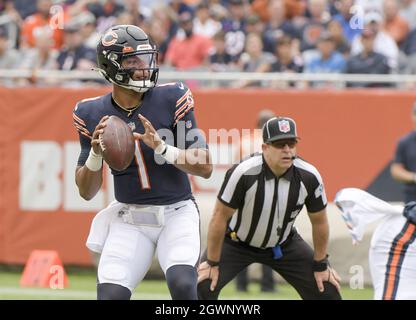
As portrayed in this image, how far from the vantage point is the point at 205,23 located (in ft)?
46.3

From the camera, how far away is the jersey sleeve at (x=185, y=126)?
20.3ft

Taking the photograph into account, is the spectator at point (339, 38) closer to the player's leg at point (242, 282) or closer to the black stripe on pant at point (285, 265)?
the player's leg at point (242, 282)

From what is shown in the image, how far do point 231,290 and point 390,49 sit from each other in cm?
383

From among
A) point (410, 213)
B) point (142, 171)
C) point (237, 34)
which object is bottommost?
point (410, 213)

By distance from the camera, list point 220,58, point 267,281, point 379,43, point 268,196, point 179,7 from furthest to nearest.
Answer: point 179,7 < point 220,58 < point 379,43 < point 267,281 < point 268,196

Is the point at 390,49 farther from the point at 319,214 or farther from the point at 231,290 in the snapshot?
the point at 319,214

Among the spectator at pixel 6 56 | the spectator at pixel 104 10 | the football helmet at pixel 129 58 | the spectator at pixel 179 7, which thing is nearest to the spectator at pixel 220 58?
the spectator at pixel 179 7

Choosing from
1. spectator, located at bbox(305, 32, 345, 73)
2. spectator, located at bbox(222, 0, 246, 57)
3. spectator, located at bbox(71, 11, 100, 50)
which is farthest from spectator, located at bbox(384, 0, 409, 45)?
spectator, located at bbox(71, 11, 100, 50)

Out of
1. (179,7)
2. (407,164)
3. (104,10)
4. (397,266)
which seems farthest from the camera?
(179,7)

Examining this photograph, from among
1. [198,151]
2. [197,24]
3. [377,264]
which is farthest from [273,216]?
[197,24]

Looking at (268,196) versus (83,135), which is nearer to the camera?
(83,135)

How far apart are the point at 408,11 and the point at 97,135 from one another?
27.5 ft

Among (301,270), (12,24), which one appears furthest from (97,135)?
(12,24)

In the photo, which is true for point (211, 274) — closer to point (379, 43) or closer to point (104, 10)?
point (379, 43)
